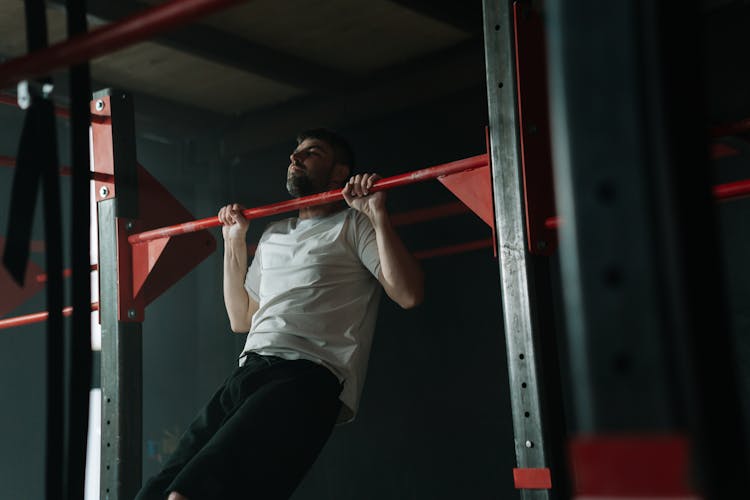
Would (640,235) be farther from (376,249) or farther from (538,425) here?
(376,249)

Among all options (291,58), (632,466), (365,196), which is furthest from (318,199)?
(291,58)

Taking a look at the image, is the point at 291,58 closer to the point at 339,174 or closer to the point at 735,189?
the point at 339,174

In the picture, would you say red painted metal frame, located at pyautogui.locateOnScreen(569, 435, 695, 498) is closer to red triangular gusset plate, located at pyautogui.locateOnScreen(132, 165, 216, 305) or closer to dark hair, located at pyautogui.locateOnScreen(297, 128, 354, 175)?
red triangular gusset plate, located at pyautogui.locateOnScreen(132, 165, 216, 305)

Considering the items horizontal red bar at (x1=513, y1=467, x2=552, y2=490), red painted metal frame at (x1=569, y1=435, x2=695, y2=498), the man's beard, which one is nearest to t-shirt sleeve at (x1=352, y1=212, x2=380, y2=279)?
the man's beard

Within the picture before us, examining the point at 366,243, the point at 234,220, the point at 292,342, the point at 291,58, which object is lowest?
the point at 292,342

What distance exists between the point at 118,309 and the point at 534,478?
1514 mm

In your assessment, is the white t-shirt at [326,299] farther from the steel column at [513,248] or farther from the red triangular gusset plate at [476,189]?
the steel column at [513,248]

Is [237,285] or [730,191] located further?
[237,285]

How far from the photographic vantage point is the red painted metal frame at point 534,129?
207 cm

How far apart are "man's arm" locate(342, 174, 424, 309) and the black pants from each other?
0.31m

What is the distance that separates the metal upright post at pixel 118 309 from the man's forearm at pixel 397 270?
84 centimetres

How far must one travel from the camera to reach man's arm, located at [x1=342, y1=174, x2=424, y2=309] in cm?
262

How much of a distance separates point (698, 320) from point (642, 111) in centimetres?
18

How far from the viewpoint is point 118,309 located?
115 inches
